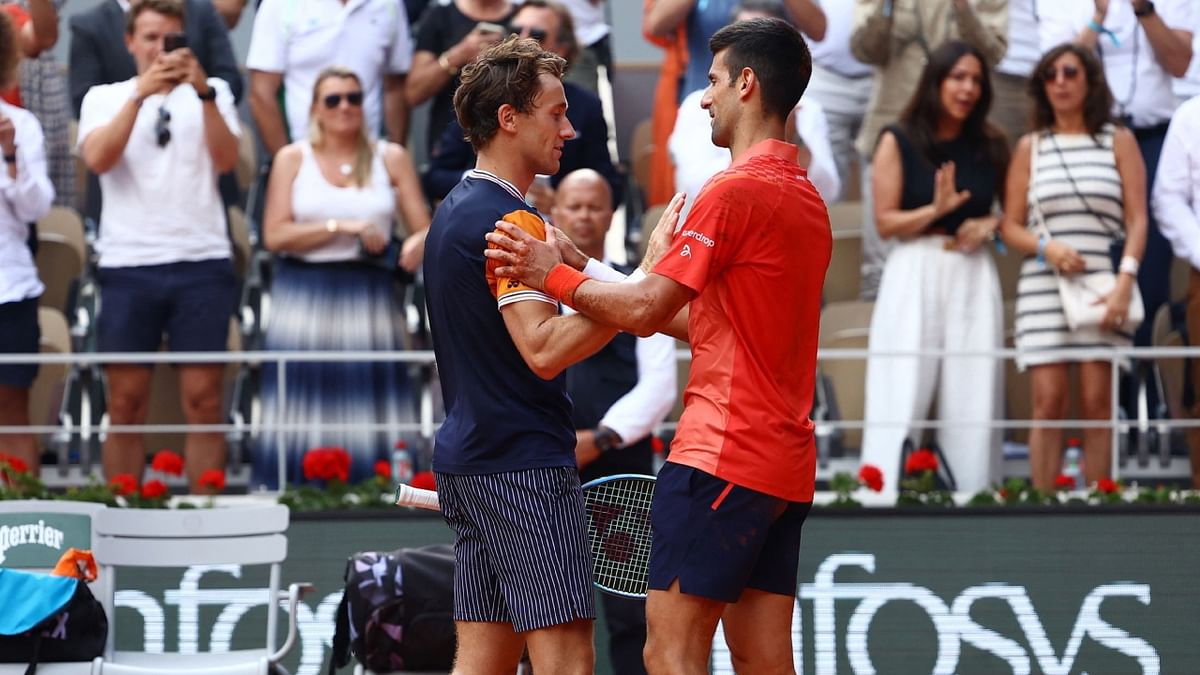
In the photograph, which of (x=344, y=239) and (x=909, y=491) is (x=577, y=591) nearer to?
(x=909, y=491)

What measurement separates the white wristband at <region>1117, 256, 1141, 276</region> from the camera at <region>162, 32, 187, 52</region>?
4.34 meters

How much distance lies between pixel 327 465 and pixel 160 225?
153cm

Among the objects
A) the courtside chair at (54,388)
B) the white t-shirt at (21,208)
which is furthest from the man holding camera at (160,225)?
the courtside chair at (54,388)

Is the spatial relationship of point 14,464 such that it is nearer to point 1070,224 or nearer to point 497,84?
point 497,84

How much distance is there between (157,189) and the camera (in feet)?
26.7

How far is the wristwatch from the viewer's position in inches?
249

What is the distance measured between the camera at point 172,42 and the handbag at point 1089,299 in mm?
4000

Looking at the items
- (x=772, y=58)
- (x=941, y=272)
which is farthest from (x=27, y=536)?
(x=941, y=272)

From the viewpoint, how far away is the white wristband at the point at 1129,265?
7.95 meters

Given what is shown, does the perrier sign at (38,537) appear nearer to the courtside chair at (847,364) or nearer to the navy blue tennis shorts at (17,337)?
the navy blue tennis shorts at (17,337)

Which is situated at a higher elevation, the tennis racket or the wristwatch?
the wristwatch

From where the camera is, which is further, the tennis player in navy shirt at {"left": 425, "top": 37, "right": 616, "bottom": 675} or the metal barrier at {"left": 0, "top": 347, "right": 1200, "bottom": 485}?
the metal barrier at {"left": 0, "top": 347, "right": 1200, "bottom": 485}

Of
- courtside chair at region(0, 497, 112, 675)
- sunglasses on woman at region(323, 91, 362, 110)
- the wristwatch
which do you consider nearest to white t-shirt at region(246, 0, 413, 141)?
sunglasses on woman at region(323, 91, 362, 110)

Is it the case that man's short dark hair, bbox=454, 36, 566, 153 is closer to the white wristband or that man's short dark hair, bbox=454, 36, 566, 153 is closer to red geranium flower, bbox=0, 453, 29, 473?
red geranium flower, bbox=0, 453, 29, 473
